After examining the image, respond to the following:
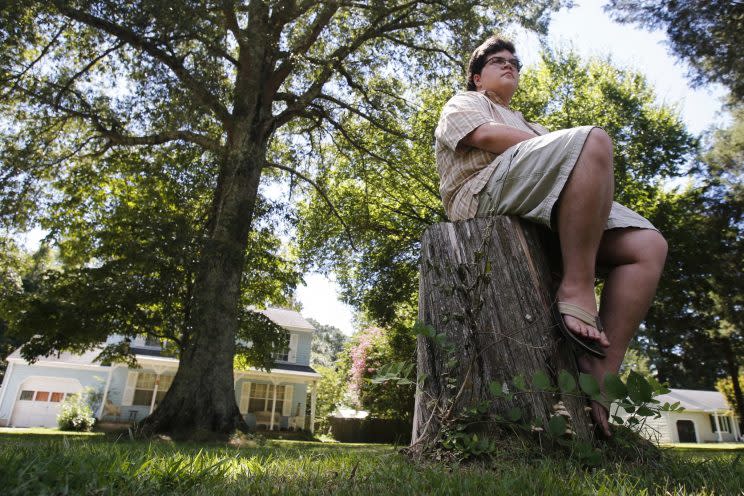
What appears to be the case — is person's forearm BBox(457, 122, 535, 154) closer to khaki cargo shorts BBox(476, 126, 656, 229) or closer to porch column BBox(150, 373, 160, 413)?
khaki cargo shorts BBox(476, 126, 656, 229)

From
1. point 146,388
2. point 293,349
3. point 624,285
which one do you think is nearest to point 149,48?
point 624,285

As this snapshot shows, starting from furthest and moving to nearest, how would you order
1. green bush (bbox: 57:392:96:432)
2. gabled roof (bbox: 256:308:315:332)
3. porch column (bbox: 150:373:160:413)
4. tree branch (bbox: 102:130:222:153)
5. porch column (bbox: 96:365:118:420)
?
gabled roof (bbox: 256:308:315:332) < porch column (bbox: 150:373:160:413) < porch column (bbox: 96:365:118:420) < green bush (bbox: 57:392:96:432) < tree branch (bbox: 102:130:222:153)

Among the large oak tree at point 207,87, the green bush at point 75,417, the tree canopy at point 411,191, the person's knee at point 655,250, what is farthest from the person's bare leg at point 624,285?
the green bush at point 75,417

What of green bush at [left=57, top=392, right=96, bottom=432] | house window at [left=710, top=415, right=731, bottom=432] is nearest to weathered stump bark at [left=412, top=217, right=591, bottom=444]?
green bush at [left=57, top=392, right=96, bottom=432]

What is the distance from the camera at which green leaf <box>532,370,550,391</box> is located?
4.93ft

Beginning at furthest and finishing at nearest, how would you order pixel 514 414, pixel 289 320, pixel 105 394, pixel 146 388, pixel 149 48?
pixel 289 320
pixel 146 388
pixel 105 394
pixel 149 48
pixel 514 414

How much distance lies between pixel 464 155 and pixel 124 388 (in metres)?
25.0

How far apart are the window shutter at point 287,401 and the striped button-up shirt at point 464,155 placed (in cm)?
2487

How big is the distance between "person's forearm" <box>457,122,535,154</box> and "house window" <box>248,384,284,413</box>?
24940 mm

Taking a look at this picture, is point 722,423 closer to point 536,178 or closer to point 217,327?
point 217,327

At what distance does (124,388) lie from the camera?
74.3 feet

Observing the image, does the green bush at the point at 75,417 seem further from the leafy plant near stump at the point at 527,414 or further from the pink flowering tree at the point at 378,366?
the leafy plant near stump at the point at 527,414

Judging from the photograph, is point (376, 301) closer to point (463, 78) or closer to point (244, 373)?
point (463, 78)

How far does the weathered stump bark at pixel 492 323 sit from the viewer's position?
1676 millimetres
